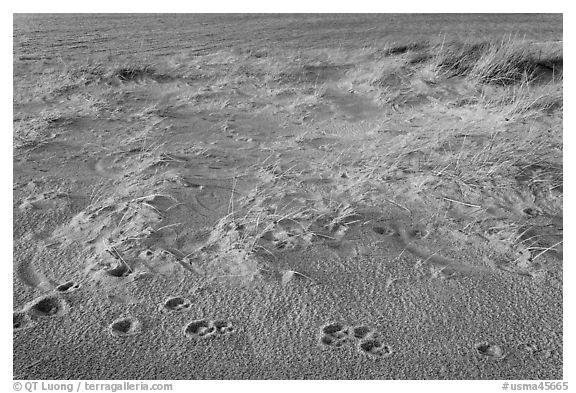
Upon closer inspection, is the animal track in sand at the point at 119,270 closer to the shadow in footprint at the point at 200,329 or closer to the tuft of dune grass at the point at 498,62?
the shadow in footprint at the point at 200,329

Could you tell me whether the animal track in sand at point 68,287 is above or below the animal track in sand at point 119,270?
below

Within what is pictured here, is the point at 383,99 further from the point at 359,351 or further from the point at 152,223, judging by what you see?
the point at 359,351

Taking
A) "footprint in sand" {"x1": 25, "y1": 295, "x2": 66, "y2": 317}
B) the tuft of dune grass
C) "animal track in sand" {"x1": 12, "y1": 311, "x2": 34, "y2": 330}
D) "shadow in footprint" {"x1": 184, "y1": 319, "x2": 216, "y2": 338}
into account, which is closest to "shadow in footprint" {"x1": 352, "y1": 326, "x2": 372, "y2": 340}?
"shadow in footprint" {"x1": 184, "y1": 319, "x2": 216, "y2": 338}

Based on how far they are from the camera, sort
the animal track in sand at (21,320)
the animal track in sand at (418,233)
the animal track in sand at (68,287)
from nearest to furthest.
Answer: the animal track in sand at (21,320), the animal track in sand at (68,287), the animal track in sand at (418,233)

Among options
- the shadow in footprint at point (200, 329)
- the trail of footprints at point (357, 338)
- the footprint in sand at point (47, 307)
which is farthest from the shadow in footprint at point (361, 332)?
the footprint in sand at point (47, 307)

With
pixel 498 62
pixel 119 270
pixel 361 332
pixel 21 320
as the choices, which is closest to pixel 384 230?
pixel 361 332

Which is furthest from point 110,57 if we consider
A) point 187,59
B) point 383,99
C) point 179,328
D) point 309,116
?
point 179,328

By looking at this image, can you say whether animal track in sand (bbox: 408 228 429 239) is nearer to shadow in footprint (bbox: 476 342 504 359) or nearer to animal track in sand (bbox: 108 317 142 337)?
shadow in footprint (bbox: 476 342 504 359)
